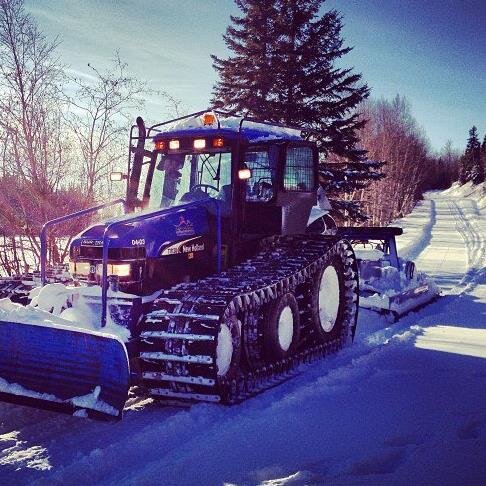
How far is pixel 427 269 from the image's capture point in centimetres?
1623

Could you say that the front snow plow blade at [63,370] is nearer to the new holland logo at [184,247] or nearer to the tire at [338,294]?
the new holland logo at [184,247]

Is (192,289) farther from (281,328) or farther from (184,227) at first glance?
(281,328)

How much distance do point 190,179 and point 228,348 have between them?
2440 mm

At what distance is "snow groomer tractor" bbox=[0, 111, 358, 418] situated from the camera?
182 inches

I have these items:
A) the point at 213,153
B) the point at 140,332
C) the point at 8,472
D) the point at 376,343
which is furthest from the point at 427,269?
the point at 8,472

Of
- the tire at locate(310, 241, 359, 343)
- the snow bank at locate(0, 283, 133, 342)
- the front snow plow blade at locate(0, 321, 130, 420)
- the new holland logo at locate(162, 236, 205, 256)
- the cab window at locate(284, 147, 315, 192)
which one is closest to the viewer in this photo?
the front snow plow blade at locate(0, 321, 130, 420)

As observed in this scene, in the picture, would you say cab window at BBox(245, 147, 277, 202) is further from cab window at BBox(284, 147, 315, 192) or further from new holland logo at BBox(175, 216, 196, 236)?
new holland logo at BBox(175, 216, 196, 236)

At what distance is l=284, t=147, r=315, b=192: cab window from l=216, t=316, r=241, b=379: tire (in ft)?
7.53

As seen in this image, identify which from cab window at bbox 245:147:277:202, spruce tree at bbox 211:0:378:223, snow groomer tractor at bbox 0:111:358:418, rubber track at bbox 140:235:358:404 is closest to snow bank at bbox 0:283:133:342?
snow groomer tractor at bbox 0:111:358:418

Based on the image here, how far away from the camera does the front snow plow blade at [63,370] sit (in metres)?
4.36

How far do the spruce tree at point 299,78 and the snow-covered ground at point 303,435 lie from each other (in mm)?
12300

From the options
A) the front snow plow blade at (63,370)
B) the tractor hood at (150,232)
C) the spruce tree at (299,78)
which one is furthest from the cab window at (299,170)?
the spruce tree at (299,78)

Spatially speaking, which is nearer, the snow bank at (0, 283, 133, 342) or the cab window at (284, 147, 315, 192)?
the snow bank at (0, 283, 133, 342)

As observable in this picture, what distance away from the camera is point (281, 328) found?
607 cm
